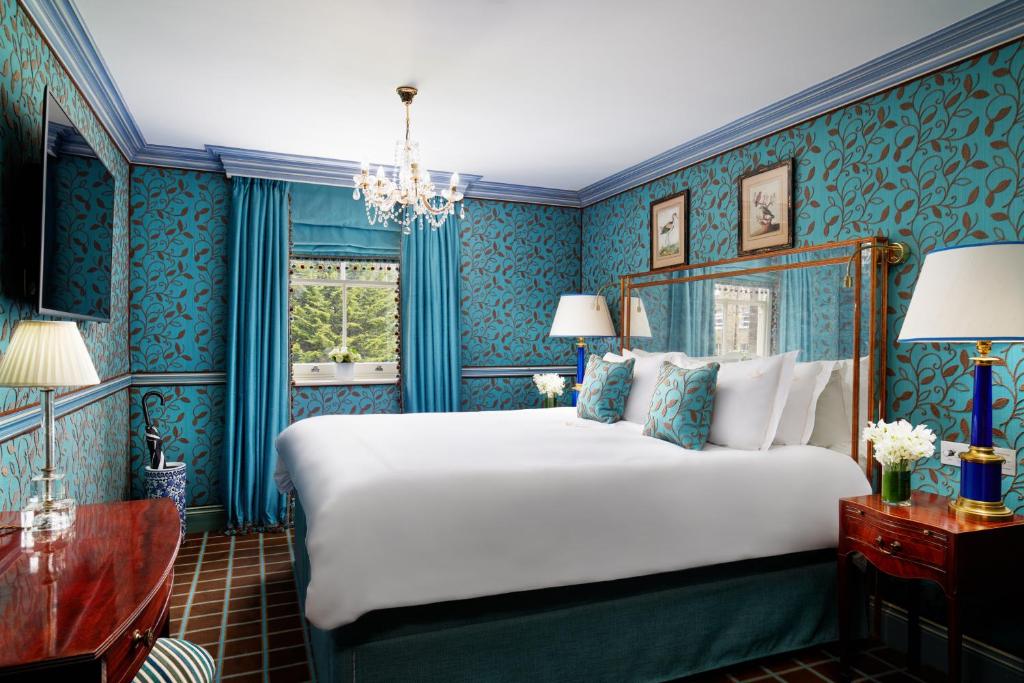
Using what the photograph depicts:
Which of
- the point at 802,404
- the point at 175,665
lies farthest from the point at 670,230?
the point at 175,665

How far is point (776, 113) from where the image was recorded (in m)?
3.39

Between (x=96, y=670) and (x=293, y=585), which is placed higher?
(x=96, y=670)

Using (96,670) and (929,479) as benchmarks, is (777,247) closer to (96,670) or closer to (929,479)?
(929,479)

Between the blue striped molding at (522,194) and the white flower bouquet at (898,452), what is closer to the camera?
the white flower bouquet at (898,452)

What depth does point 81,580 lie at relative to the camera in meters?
1.32

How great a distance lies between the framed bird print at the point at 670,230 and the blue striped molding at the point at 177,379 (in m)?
3.13

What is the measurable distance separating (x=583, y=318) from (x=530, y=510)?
265cm

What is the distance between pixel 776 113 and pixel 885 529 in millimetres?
2221

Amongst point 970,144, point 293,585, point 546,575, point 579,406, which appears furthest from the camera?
point 579,406

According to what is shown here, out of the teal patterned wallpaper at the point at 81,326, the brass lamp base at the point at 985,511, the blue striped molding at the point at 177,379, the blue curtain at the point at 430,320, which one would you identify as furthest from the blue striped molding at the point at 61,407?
the brass lamp base at the point at 985,511

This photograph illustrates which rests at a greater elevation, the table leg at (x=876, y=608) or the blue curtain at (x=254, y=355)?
the blue curtain at (x=254, y=355)

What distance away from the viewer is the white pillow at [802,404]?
2893 mm

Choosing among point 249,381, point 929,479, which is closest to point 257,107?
point 249,381

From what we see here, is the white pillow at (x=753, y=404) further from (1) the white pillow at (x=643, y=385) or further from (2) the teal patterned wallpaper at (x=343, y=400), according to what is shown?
(2) the teal patterned wallpaper at (x=343, y=400)
